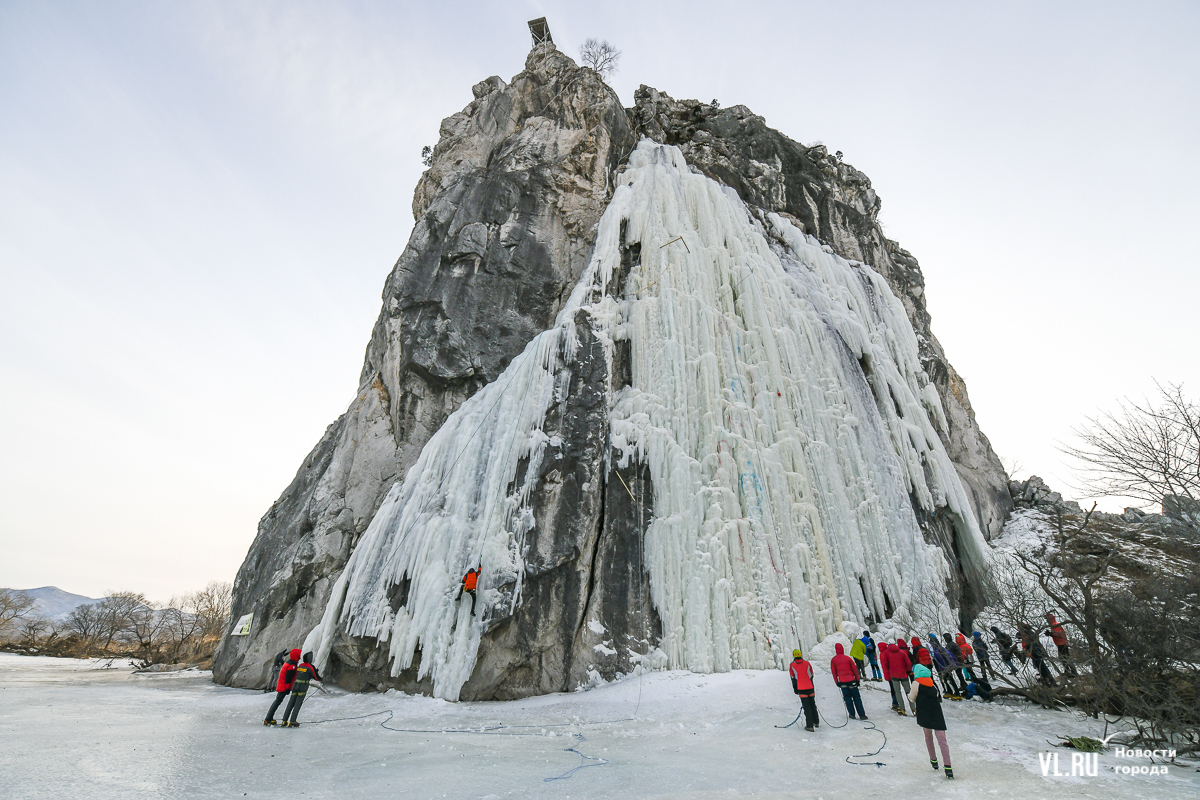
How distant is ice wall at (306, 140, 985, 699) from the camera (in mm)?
9961

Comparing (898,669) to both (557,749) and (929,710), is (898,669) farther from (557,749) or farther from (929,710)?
(557,749)

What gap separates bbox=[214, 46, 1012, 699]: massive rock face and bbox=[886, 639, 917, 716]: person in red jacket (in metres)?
3.78

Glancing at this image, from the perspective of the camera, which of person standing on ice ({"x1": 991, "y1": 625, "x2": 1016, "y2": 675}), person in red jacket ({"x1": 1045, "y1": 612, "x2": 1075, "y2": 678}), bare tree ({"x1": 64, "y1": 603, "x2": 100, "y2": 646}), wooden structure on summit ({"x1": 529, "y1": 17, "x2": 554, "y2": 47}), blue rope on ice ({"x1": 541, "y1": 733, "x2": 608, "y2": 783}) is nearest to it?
blue rope on ice ({"x1": 541, "y1": 733, "x2": 608, "y2": 783})

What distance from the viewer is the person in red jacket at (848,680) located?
721 cm

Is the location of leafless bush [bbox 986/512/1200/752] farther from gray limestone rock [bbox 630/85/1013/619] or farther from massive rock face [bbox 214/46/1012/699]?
gray limestone rock [bbox 630/85/1013/619]

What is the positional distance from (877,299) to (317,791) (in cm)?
1851

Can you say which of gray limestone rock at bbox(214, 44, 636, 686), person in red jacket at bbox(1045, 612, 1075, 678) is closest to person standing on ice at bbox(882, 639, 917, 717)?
person in red jacket at bbox(1045, 612, 1075, 678)

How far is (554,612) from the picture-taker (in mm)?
9828

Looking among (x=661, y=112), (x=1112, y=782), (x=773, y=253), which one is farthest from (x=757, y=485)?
(x=661, y=112)

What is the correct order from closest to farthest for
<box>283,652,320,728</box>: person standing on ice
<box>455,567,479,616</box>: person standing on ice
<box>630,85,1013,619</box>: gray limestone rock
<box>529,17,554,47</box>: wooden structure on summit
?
<box>283,652,320,728</box>: person standing on ice → <box>455,567,479,616</box>: person standing on ice → <box>630,85,1013,619</box>: gray limestone rock → <box>529,17,554,47</box>: wooden structure on summit

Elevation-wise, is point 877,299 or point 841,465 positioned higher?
point 877,299

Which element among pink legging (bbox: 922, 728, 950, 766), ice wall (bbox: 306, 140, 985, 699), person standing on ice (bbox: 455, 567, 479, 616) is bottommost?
pink legging (bbox: 922, 728, 950, 766)

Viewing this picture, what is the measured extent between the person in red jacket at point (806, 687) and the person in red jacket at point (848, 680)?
68cm

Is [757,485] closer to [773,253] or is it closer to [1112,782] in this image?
[1112,782]
